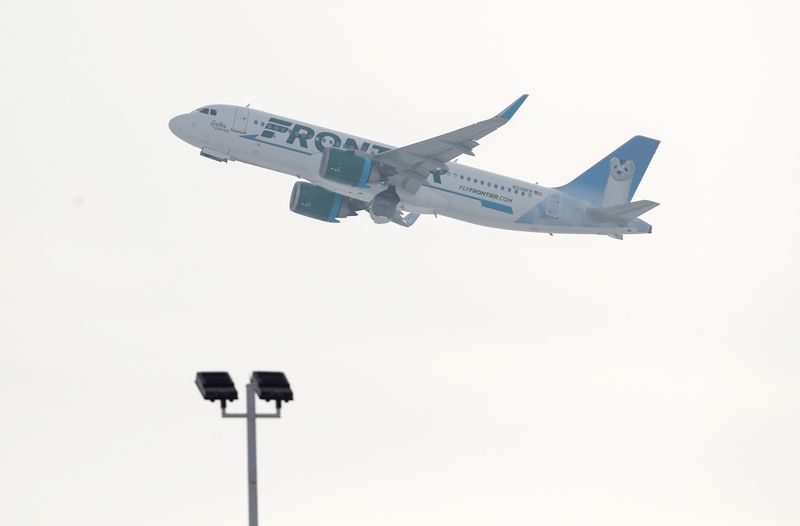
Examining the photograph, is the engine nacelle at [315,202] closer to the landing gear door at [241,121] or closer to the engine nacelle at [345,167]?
the engine nacelle at [345,167]

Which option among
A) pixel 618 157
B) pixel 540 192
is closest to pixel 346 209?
pixel 540 192

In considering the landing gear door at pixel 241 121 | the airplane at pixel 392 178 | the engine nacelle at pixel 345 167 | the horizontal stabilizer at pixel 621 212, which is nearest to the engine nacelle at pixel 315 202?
the airplane at pixel 392 178

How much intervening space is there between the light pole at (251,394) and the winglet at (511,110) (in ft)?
106

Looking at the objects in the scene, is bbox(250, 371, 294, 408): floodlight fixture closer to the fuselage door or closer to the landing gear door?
the landing gear door

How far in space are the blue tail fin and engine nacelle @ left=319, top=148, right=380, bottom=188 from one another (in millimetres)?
12993

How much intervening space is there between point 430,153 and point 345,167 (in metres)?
4.36

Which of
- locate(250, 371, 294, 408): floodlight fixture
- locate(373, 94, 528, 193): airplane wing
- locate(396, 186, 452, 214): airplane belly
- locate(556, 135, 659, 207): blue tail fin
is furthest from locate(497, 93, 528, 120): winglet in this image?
locate(250, 371, 294, 408): floodlight fixture

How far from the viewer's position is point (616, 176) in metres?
85.5

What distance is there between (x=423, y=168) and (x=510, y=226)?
6.19 metres

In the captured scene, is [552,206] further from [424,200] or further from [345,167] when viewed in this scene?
[345,167]

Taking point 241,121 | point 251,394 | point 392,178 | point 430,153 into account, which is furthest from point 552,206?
point 251,394

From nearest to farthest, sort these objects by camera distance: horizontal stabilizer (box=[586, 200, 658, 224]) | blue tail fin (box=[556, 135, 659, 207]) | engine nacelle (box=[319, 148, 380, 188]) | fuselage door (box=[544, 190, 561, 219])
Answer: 1. engine nacelle (box=[319, 148, 380, 188])
2. horizontal stabilizer (box=[586, 200, 658, 224])
3. fuselage door (box=[544, 190, 561, 219])
4. blue tail fin (box=[556, 135, 659, 207])

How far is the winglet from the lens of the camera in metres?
73.2

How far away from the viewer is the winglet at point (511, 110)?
73188mm
